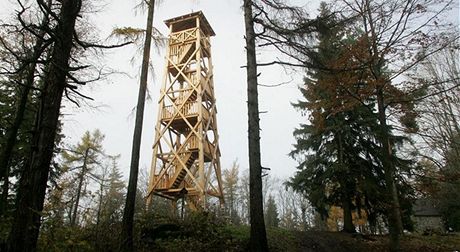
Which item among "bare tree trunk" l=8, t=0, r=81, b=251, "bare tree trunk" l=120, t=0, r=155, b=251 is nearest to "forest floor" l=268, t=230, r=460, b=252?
"bare tree trunk" l=120, t=0, r=155, b=251

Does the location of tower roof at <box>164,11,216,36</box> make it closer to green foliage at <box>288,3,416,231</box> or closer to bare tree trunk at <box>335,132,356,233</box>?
green foliage at <box>288,3,416,231</box>

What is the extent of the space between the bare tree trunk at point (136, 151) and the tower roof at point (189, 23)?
747 cm

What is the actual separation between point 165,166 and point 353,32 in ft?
31.6

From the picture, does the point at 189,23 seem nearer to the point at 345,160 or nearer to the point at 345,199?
the point at 345,160

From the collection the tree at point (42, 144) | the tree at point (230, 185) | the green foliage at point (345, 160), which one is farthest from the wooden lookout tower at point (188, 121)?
the tree at point (230, 185)

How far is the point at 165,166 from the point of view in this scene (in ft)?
49.5

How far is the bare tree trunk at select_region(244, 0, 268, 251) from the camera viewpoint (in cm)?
692

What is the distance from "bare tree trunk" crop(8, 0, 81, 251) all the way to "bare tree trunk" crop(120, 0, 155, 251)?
106 inches

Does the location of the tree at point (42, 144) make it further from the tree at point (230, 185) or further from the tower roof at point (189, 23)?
the tree at point (230, 185)

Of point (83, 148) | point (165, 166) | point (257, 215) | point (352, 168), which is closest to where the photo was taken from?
point (257, 215)

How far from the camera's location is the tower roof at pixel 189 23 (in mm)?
17375

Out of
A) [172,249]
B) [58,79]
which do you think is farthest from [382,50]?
[58,79]

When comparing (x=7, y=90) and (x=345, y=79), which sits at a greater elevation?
(x=7, y=90)

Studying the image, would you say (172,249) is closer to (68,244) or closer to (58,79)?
(68,244)
